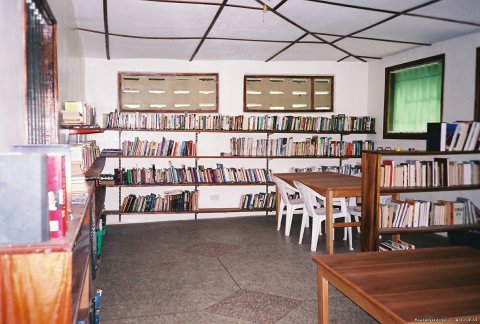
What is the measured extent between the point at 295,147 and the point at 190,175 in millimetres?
2004

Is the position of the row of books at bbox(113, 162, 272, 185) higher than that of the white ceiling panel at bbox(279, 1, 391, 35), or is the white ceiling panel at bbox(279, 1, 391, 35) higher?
the white ceiling panel at bbox(279, 1, 391, 35)

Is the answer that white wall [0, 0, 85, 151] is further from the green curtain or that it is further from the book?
the green curtain

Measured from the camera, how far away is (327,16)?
458 centimetres

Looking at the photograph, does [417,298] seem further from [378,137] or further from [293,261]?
[378,137]

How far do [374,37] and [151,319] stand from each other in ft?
15.9

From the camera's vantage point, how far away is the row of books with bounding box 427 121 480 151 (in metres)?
3.86

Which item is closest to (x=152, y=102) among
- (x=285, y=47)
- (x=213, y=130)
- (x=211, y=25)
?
(x=213, y=130)

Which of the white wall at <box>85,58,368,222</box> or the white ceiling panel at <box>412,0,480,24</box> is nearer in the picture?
the white ceiling panel at <box>412,0,480,24</box>

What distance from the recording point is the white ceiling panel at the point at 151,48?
5609 millimetres

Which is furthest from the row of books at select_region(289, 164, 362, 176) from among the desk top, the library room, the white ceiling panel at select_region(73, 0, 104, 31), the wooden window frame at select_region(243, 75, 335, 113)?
the white ceiling panel at select_region(73, 0, 104, 31)

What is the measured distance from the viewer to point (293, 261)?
439 centimetres

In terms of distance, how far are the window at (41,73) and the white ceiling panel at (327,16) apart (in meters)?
2.54

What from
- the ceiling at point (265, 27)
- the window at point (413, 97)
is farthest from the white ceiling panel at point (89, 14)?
the window at point (413, 97)

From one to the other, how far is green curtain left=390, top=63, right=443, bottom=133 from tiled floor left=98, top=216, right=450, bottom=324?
92.6 inches
